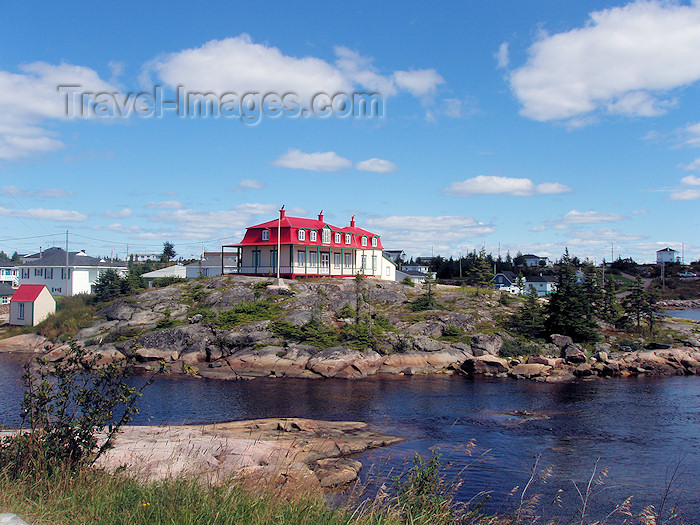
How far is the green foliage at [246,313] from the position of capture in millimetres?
39972

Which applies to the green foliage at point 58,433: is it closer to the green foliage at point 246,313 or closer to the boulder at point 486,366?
the boulder at point 486,366

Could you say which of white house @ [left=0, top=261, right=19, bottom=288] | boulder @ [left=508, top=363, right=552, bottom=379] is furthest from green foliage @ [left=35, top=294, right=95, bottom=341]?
white house @ [left=0, top=261, right=19, bottom=288]

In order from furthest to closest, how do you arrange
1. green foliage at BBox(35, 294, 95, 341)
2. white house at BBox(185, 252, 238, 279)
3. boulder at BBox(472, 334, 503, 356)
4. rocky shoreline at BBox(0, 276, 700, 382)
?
white house at BBox(185, 252, 238, 279), green foliage at BBox(35, 294, 95, 341), boulder at BBox(472, 334, 503, 356), rocky shoreline at BBox(0, 276, 700, 382)

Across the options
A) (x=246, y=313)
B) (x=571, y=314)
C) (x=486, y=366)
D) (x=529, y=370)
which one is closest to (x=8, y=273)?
(x=246, y=313)

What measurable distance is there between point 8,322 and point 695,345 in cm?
5985

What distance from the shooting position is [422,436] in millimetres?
21141

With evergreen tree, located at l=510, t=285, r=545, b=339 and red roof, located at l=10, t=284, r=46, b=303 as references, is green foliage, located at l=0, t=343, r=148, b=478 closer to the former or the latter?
evergreen tree, located at l=510, t=285, r=545, b=339

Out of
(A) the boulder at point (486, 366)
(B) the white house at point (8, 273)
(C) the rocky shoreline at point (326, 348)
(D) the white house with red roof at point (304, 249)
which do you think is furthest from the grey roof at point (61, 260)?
(A) the boulder at point (486, 366)

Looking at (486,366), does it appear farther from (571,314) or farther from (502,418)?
(502,418)

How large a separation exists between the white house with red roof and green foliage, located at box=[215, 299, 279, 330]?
286 inches

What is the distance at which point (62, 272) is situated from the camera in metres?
65.8

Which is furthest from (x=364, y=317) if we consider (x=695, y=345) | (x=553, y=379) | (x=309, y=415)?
(x=695, y=345)

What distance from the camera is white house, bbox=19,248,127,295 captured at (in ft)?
216

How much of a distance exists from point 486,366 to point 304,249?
70.2ft
